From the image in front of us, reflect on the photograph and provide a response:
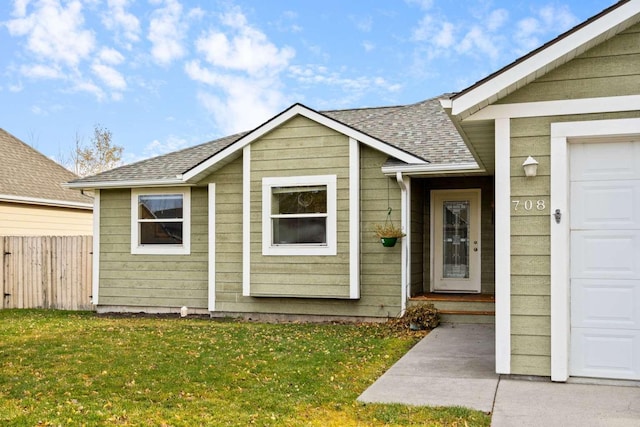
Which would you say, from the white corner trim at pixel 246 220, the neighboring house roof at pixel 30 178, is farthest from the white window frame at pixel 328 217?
the neighboring house roof at pixel 30 178

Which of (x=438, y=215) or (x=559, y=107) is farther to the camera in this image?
(x=438, y=215)

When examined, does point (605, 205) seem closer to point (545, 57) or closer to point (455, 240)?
point (545, 57)

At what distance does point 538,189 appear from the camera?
6.05m

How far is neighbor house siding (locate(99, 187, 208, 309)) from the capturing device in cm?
1215

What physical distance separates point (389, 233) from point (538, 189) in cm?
452

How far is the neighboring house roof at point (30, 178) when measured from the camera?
1591cm

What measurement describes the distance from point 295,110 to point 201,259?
341 cm

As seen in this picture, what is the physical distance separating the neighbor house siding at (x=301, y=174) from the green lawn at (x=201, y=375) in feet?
2.63

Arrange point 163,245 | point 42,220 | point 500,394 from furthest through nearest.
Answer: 1. point 42,220
2. point 163,245
3. point 500,394

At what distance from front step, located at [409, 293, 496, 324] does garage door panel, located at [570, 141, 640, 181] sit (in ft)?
14.9

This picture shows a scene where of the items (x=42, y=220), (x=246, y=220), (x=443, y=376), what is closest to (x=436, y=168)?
(x=246, y=220)

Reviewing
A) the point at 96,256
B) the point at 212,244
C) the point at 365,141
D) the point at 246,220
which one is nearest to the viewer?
the point at 365,141

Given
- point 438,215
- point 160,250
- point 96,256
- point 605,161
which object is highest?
point 605,161

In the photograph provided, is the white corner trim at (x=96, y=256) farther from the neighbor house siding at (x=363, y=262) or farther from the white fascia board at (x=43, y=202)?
the white fascia board at (x=43, y=202)
